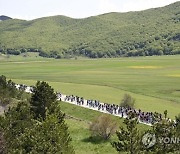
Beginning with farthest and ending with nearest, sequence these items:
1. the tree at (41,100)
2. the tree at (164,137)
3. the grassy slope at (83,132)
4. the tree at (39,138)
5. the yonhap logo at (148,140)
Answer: the tree at (41,100) → the grassy slope at (83,132) → the yonhap logo at (148,140) → the tree at (39,138) → the tree at (164,137)

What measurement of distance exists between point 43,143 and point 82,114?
31.8 metres

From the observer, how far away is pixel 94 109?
55.9 m

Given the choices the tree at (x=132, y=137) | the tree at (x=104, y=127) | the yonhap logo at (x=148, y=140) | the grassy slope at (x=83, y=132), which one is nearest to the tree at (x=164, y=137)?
the yonhap logo at (x=148, y=140)

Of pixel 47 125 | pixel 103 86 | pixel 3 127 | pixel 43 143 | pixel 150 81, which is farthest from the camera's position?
pixel 150 81

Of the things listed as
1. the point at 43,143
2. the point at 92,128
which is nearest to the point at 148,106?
the point at 92,128

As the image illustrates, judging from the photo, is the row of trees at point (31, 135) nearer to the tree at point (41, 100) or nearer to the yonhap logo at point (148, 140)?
the yonhap logo at point (148, 140)

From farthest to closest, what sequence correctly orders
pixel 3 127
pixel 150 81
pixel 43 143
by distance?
pixel 150 81, pixel 3 127, pixel 43 143

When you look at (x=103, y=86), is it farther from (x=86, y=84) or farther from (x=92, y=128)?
(x=92, y=128)

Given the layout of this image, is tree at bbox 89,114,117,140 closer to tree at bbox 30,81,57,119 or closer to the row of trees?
tree at bbox 30,81,57,119

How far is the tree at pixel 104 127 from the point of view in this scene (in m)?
43.8

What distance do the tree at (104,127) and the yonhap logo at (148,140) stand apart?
1712 cm

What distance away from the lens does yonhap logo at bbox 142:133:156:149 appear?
2494 centimetres

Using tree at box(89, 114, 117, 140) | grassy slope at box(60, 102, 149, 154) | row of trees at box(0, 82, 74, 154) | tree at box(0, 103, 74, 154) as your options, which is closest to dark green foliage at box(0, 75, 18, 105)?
grassy slope at box(60, 102, 149, 154)

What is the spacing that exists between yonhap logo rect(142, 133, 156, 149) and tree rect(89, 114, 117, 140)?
674 inches
